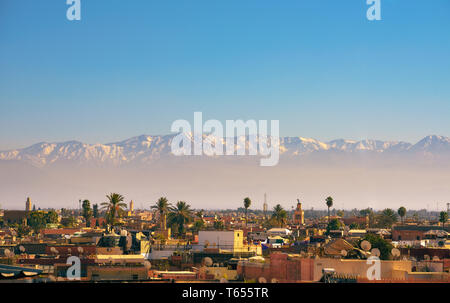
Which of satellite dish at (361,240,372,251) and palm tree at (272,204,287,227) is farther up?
palm tree at (272,204,287,227)

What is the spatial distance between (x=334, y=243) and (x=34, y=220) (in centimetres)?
9216

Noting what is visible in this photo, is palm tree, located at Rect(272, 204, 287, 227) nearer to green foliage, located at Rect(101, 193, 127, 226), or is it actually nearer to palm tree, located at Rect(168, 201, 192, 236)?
palm tree, located at Rect(168, 201, 192, 236)

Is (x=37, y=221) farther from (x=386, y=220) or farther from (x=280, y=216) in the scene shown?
(x=386, y=220)

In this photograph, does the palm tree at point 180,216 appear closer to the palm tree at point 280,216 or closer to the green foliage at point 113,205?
the green foliage at point 113,205

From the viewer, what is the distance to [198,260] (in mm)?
54406

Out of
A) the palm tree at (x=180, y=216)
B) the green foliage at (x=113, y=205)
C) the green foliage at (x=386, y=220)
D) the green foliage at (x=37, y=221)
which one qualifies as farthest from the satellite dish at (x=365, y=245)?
the green foliage at (x=386, y=220)

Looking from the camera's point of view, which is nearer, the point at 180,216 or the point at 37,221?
the point at 180,216

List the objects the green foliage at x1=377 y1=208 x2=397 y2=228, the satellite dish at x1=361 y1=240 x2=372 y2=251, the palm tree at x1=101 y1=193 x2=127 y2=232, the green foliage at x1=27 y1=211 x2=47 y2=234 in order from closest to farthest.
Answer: the satellite dish at x1=361 y1=240 x2=372 y2=251, the palm tree at x1=101 y1=193 x2=127 y2=232, the green foliage at x1=27 y1=211 x2=47 y2=234, the green foliage at x1=377 y1=208 x2=397 y2=228

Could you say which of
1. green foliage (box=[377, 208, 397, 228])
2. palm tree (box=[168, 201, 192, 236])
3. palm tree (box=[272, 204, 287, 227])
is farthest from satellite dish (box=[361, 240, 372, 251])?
green foliage (box=[377, 208, 397, 228])

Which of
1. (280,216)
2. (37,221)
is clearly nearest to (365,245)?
(37,221)

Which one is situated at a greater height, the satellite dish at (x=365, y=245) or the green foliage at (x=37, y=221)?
the green foliage at (x=37, y=221)

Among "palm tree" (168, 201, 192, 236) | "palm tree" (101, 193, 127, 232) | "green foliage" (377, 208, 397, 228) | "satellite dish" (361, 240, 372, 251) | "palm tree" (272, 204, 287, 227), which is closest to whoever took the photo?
"satellite dish" (361, 240, 372, 251)
